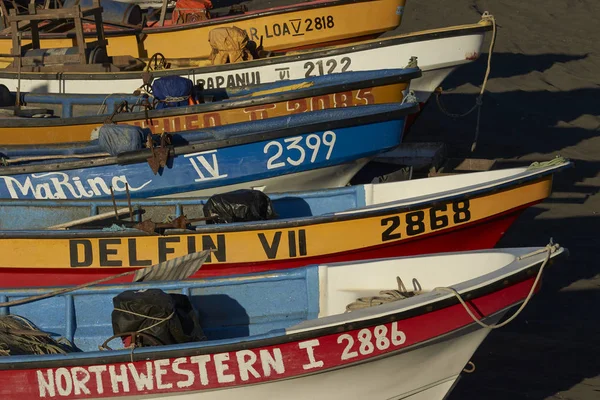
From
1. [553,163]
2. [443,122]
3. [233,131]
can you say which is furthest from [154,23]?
[553,163]

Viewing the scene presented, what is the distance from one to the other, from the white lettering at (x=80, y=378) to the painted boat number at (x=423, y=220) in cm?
297

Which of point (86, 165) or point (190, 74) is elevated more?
point (190, 74)

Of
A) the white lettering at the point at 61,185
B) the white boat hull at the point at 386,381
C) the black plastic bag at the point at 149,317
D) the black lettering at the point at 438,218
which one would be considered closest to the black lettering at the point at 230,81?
the white lettering at the point at 61,185

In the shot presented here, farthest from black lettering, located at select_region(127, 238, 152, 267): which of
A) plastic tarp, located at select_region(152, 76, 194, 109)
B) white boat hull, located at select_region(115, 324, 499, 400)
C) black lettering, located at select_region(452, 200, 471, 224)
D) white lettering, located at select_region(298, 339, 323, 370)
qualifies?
plastic tarp, located at select_region(152, 76, 194, 109)

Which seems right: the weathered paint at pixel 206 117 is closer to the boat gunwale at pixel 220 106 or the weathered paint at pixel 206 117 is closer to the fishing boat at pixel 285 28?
the boat gunwale at pixel 220 106

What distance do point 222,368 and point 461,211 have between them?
3.02 meters

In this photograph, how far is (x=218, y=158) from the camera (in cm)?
940

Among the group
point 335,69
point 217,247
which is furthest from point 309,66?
point 217,247

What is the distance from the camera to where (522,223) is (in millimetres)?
10742

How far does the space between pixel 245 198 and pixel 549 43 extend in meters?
9.95

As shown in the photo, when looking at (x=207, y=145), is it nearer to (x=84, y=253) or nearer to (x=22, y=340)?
(x=84, y=253)

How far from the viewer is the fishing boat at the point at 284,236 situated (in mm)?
7977

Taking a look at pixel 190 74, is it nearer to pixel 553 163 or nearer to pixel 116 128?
pixel 116 128

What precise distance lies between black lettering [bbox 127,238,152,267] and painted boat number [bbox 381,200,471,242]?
1900mm
